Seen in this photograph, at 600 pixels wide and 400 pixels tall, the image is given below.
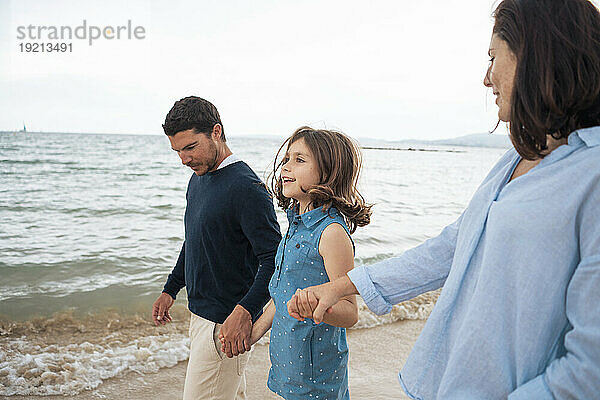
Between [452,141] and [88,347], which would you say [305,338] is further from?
[452,141]

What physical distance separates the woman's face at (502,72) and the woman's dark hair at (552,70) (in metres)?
0.02

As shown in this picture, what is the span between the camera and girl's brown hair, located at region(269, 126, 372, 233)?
6.73ft

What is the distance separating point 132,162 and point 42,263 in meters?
12.1

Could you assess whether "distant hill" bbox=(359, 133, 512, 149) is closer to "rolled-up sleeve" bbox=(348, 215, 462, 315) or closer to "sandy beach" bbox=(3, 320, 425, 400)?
"sandy beach" bbox=(3, 320, 425, 400)

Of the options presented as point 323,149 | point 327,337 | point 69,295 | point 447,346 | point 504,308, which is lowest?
point 69,295

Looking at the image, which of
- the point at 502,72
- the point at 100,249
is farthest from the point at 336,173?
the point at 100,249

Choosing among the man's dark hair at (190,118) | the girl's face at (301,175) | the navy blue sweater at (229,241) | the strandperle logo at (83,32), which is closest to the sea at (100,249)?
the navy blue sweater at (229,241)

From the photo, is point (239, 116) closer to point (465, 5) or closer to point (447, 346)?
point (465, 5)

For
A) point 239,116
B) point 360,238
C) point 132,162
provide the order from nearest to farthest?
point 360,238 → point 132,162 → point 239,116

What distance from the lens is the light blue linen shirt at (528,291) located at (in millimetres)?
956

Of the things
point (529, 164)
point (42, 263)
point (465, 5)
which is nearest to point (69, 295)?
point (42, 263)

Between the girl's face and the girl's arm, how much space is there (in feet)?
0.66

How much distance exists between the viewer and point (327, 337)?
6.44 feet

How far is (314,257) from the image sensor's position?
1.95m
